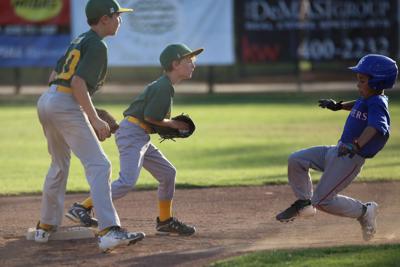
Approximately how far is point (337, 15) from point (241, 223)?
16.1 metres

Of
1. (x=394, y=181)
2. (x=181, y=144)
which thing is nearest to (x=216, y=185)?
(x=394, y=181)

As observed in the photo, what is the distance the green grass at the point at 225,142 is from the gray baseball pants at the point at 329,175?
3.29 meters

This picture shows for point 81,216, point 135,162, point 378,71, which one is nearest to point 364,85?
point 378,71

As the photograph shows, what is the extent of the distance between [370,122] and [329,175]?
1.75ft

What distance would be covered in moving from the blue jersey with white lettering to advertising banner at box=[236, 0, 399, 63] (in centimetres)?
1632

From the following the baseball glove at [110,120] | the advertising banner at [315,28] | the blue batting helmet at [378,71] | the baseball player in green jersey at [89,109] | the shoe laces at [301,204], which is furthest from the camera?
the advertising banner at [315,28]

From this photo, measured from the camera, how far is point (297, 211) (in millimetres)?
7133

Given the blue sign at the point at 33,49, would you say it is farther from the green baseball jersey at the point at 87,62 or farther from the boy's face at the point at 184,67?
the green baseball jersey at the point at 87,62

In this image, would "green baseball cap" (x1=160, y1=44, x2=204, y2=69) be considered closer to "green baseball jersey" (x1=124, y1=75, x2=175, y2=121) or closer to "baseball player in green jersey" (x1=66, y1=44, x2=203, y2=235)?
"baseball player in green jersey" (x1=66, y1=44, x2=203, y2=235)

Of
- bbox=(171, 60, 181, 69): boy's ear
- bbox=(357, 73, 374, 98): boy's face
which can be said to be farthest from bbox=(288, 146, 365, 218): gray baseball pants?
bbox=(171, 60, 181, 69): boy's ear

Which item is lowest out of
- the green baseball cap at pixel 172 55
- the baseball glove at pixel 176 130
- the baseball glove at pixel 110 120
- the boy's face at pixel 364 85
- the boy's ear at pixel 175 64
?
the baseball glove at pixel 176 130

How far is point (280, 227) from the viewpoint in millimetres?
7648

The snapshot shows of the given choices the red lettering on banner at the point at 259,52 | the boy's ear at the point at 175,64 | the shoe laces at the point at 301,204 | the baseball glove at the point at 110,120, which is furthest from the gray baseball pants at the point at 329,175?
the red lettering on banner at the point at 259,52

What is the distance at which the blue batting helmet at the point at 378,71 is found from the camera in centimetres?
679
